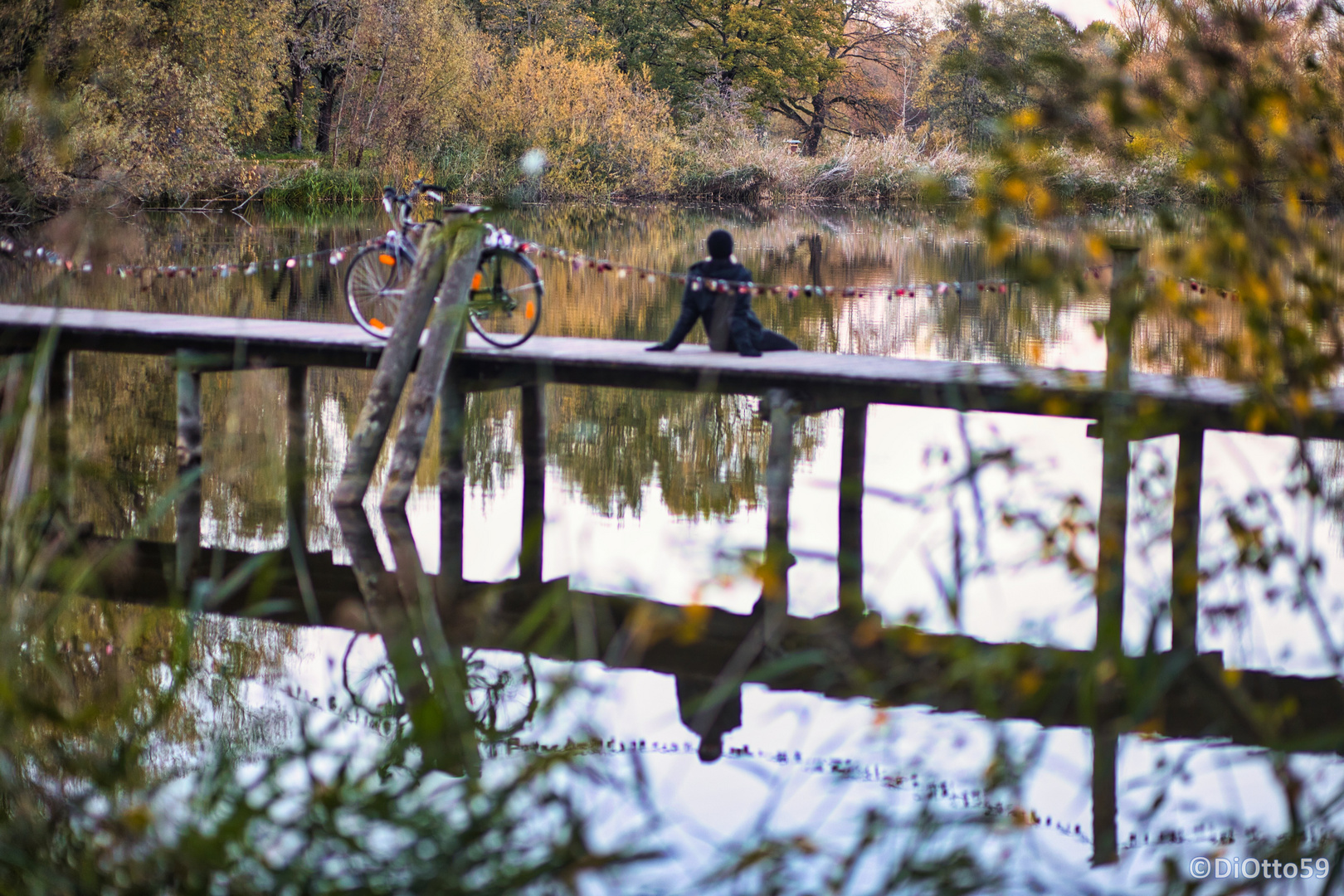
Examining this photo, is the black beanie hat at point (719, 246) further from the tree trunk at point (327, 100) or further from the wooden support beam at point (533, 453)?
the tree trunk at point (327, 100)

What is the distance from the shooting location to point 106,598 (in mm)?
7043

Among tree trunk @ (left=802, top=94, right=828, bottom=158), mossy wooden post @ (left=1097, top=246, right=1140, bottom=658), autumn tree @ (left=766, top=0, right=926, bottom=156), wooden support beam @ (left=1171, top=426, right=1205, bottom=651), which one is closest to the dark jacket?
mossy wooden post @ (left=1097, top=246, right=1140, bottom=658)

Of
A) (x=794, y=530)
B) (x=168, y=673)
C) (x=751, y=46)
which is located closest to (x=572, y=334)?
(x=794, y=530)

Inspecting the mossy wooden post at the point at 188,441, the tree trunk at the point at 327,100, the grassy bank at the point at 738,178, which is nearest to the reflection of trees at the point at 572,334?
the mossy wooden post at the point at 188,441

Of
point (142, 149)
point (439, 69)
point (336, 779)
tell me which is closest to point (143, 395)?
point (336, 779)

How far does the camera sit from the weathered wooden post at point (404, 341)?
27.2 ft

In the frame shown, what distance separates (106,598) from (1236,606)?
5.48m

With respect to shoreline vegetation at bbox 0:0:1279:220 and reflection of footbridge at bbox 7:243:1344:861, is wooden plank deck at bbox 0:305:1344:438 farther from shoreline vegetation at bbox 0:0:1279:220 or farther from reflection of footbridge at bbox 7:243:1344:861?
shoreline vegetation at bbox 0:0:1279:220

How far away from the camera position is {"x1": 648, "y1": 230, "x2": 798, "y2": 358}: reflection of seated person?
8398mm

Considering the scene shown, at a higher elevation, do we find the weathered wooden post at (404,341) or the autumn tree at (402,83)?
the autumn tree at (402,83)

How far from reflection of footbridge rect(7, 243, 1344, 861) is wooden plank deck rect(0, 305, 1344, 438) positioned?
0.02 m

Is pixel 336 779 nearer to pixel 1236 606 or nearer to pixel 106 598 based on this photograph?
pixel 1236 606

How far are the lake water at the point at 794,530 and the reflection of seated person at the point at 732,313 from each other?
0.94m

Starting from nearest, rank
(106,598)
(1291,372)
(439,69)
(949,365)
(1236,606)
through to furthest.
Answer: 1. (1291,372)
2. (1236,606)
3. (106,598)
4. (949,365)
5. (439,69)
